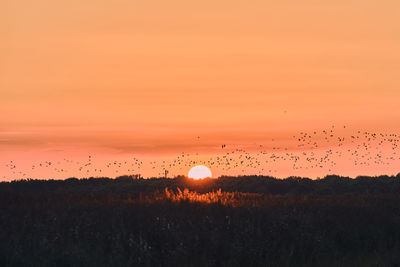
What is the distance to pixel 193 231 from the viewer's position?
1755 cm

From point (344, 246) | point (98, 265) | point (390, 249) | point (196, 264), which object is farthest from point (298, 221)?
point (98, 265)

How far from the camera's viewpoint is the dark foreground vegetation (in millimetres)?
16172

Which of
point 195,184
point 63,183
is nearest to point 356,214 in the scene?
point 195,184

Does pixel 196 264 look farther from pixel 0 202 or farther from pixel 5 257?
pixel 0 202

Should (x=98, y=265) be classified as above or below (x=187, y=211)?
below

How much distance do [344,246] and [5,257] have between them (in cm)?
965

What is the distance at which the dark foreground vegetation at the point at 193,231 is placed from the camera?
16.2 m

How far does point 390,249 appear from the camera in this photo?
64.5 feet

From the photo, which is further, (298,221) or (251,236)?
(298,221)

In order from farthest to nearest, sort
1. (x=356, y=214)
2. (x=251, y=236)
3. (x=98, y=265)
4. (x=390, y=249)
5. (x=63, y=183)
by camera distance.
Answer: (x=63, y=183) → (x=356, y=214) → (x=390, y=249) → (x=251, y=236) → (x=98, y=265)

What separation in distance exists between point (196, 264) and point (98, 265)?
232 centimetres

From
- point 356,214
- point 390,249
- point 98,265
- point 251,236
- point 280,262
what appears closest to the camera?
point 98,265

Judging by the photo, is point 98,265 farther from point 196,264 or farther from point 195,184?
point 195,184

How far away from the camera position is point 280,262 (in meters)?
16.9
